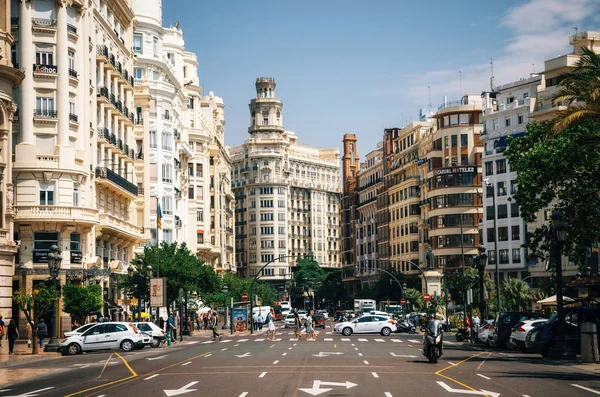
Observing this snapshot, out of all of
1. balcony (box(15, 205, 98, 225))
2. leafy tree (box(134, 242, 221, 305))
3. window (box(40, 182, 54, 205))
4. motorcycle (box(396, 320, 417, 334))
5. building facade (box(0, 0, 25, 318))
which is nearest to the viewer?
building facade (box(0, 0, 25, 318))

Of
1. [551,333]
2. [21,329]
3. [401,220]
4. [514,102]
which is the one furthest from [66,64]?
[401,220]

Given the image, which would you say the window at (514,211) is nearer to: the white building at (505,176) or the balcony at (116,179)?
the white building at (505,176)

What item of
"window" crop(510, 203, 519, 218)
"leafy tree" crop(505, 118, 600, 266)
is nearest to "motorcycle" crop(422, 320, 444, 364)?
"leafy tree" crop(505, 118, 600, 266)

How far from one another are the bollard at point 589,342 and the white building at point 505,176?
225 ft

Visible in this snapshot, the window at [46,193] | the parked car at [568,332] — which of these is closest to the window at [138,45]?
the window at [46,193]

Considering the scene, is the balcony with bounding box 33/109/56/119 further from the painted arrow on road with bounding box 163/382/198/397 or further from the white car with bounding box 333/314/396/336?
the painted arrow on road with bounding box 163/382/198/397

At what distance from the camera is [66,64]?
59.9 metres

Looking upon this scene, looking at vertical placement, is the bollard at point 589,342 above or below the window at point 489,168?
below

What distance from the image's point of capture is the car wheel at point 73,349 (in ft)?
144

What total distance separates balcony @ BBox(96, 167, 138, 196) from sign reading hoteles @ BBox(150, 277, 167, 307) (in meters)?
12.7

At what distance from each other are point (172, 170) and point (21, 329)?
32.7m

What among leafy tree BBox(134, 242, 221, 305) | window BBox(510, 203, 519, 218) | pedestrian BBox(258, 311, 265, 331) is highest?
window BBox(510, 203, 519, 218)

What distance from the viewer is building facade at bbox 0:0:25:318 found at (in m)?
48.0

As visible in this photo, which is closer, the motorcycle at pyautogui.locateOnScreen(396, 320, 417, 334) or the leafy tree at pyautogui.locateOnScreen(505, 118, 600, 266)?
the leafy tree at pyautogui.locateOnScreen(505, 118, 600, 266)
